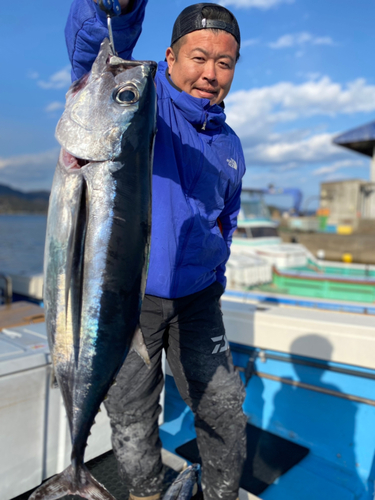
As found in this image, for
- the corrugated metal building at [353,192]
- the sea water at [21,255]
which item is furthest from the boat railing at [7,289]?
the corrugated metal building at [353,192]

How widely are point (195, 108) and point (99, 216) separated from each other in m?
0.86

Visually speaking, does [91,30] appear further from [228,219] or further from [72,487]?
[72,487]

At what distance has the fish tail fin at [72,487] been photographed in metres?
1.49

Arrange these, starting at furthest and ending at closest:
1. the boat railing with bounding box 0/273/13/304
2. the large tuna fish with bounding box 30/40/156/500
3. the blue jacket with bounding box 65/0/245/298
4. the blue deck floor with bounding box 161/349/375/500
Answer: the boat railing with bounding box 0/273/13/304
the blue deck floor with bounding box 161/349/375/500
the blue jacket with bounding box 65/0/245/298
the large tuna fish with bounding box 30/40/156/500

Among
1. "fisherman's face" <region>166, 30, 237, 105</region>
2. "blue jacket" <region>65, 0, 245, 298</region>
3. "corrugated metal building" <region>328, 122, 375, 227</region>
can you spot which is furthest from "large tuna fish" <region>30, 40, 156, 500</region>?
"corrugated metal building" <region>328, 122, 375, 227</region>

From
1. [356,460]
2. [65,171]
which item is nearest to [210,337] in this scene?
[65,171]

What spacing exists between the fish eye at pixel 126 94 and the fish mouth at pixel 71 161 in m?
0.26

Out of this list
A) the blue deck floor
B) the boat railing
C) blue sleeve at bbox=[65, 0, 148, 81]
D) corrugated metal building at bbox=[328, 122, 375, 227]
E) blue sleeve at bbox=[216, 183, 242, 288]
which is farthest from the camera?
corrugated metal building at bbox=[328, 122, 375, 227]

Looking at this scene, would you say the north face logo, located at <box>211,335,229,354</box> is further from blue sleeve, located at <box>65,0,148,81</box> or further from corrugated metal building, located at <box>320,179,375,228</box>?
corrugated metal building, located at <box>320,179,375,228</box>

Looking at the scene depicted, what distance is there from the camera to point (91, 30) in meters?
1.50

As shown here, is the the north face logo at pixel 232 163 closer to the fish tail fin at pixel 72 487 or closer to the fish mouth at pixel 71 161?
the fish mouth at pixel 71 161

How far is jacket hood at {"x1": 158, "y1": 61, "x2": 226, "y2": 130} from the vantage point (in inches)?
73.4

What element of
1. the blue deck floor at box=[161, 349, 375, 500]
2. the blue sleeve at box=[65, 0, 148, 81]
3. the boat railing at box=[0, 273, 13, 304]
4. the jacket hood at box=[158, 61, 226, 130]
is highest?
the blue sleeve at box=[65, 0, 148, 81]

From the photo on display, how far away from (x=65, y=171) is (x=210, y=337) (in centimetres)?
113
